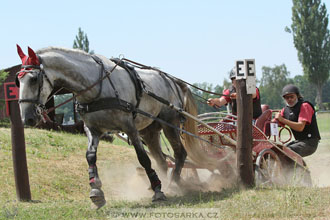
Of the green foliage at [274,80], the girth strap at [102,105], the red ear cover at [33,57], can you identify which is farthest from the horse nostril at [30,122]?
the green foliage at [274,80]

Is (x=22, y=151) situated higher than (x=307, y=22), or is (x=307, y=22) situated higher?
(x=307, y=22)

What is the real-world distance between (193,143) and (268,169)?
1.30m

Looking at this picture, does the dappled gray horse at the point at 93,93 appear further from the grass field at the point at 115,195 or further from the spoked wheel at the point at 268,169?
the spoked wheel at the point at 268,169

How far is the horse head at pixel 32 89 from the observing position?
16.0 feet

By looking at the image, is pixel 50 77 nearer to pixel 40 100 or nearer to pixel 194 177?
pixel 40 100

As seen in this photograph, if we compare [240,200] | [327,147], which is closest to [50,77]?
[240,200]

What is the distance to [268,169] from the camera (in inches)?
262

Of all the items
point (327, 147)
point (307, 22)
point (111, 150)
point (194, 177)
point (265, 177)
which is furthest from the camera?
point (307, 22)

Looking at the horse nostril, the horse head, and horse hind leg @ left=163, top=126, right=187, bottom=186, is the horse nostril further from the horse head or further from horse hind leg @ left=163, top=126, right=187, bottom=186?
horse hind leg @ left=163, top=126, right=187, bottom=186

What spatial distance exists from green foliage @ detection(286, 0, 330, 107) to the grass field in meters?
36.9

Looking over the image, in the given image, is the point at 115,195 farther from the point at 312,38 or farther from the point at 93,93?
the point at 312,38

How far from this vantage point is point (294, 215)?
4.51 metres

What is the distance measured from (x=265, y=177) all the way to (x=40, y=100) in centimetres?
333

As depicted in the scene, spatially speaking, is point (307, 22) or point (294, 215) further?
point (307, 22)
